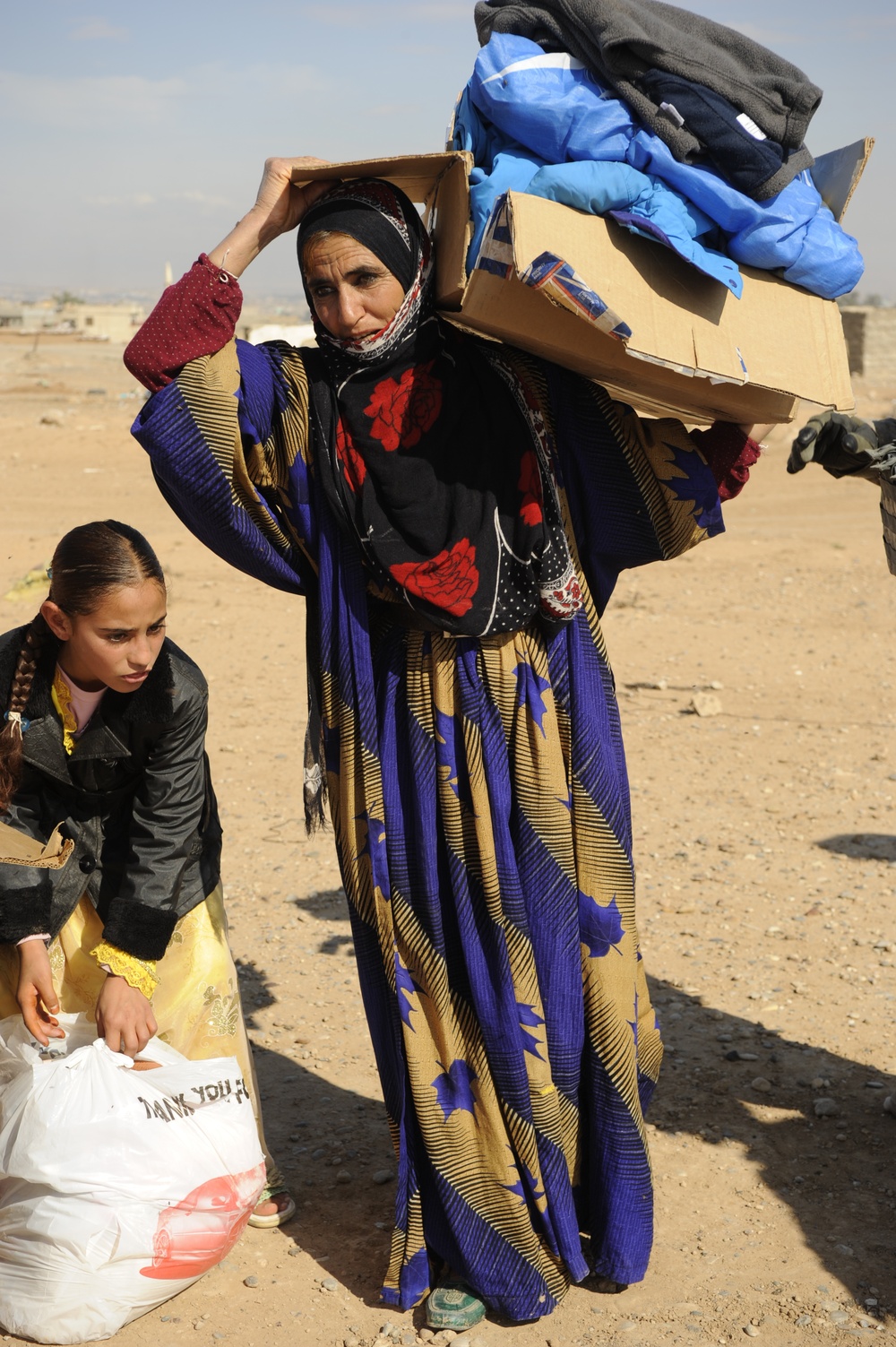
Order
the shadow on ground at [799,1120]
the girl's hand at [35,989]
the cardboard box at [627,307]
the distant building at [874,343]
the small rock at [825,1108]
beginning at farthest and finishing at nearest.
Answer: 1. the distant building at [874,343]
2. the small rock at [825,1108]
3. the shadow on ground at [799,1120]
4. the girl's hand at [35,989]
5. the cardboard box at [627,307]

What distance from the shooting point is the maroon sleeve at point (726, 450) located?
243cm

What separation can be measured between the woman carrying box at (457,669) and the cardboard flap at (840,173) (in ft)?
1.53

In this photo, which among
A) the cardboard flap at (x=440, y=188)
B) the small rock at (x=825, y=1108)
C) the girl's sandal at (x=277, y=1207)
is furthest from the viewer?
the small rock at (x=825, y=1108)

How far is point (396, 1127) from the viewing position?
2635mm

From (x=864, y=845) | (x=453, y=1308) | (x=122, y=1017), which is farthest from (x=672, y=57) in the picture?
(x=864, y=845)

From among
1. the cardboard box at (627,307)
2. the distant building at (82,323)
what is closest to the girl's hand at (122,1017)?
the cardboard box at (627,307)

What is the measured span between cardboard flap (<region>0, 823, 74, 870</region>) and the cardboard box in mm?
1287

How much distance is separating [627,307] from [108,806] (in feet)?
4.83

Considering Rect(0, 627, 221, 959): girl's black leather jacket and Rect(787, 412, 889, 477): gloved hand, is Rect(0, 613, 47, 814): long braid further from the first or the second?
Rect(787, 412, 889, 477): gloved hand

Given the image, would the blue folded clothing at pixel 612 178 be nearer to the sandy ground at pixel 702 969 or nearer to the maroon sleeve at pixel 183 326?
the maroon sleeve at pixel 183 326

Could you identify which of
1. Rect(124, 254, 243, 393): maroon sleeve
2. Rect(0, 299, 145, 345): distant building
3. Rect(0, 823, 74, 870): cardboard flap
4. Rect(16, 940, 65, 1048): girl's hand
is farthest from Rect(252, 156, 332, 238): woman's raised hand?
Rect(0, 299, 145, 345): distant building

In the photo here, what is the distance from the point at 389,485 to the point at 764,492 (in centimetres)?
1150

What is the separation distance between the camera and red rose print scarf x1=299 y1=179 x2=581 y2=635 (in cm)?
230

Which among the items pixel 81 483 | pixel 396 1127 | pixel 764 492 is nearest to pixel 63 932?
pixel 396 1127
